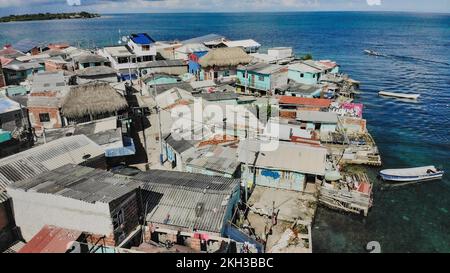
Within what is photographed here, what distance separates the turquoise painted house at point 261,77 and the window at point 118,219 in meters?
37.6

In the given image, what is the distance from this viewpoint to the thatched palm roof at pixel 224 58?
58372 mm

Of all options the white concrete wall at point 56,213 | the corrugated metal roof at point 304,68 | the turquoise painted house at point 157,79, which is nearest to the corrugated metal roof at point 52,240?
the white concrete wall at point 56,213

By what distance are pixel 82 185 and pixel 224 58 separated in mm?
44148

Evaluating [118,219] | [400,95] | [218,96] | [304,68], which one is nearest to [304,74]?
[304,68]

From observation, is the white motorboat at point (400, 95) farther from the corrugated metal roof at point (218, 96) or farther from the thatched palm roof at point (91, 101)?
the thatched palm roof at point (91, 101)

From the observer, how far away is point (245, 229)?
899 inches

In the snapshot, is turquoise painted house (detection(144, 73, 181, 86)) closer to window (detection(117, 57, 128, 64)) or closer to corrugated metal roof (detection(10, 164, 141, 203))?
window (detection(117, 57, 128, 64))

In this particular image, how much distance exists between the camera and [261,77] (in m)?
52.3

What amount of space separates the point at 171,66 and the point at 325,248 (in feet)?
165

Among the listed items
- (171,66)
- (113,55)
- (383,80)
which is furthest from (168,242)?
(383,80)

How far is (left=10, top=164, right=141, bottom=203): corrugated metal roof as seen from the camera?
17.5m

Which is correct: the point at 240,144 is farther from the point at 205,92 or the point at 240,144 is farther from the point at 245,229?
the point at 205,92

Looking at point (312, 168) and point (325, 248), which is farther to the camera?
point (312, 168)

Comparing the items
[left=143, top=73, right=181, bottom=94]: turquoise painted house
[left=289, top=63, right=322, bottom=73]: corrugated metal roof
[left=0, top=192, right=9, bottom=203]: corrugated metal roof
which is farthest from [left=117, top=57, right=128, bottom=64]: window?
[left=0, top=192, right=9, bottom=203]: corrugated metal roof
